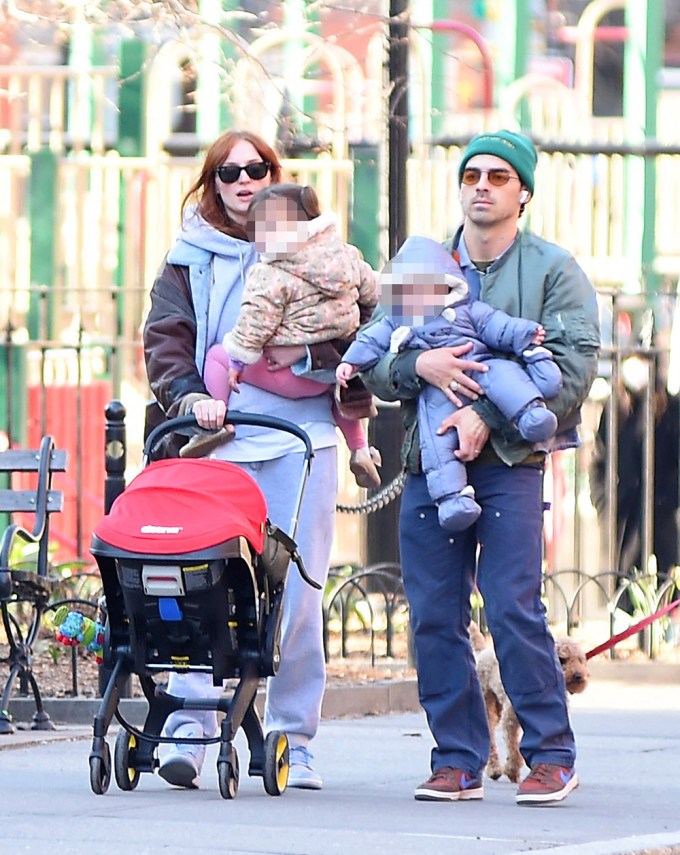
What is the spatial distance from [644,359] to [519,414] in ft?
21.6

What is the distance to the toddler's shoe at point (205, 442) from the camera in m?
5.94

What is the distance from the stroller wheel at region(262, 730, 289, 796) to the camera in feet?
18.6

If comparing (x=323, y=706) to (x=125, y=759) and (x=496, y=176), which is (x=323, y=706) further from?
(x=496, y=176)

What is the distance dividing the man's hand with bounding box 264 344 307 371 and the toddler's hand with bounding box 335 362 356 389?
0.20 metres

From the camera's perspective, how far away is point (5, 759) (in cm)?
679

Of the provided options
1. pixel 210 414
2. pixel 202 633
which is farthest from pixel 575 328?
pixel 202 633

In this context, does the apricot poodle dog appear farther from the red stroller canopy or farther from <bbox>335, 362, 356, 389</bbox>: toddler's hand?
the red stroller canopy

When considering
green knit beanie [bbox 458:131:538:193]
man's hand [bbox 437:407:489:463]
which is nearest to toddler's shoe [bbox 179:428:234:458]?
man's hand [bbox 437:407:489:463]

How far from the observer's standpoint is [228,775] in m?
5.54

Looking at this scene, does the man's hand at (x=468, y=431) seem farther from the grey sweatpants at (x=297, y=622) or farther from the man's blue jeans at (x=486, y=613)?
the grey sweatpants at (x=297, y=622)

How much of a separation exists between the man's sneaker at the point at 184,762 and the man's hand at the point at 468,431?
1124 mm


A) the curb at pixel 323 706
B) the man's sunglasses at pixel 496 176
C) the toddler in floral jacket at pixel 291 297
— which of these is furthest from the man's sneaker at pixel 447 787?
the curb at pixel 323 706

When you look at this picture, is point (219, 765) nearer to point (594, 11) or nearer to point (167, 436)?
point (167, 436)

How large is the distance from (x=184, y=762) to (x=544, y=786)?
1.04 meters
